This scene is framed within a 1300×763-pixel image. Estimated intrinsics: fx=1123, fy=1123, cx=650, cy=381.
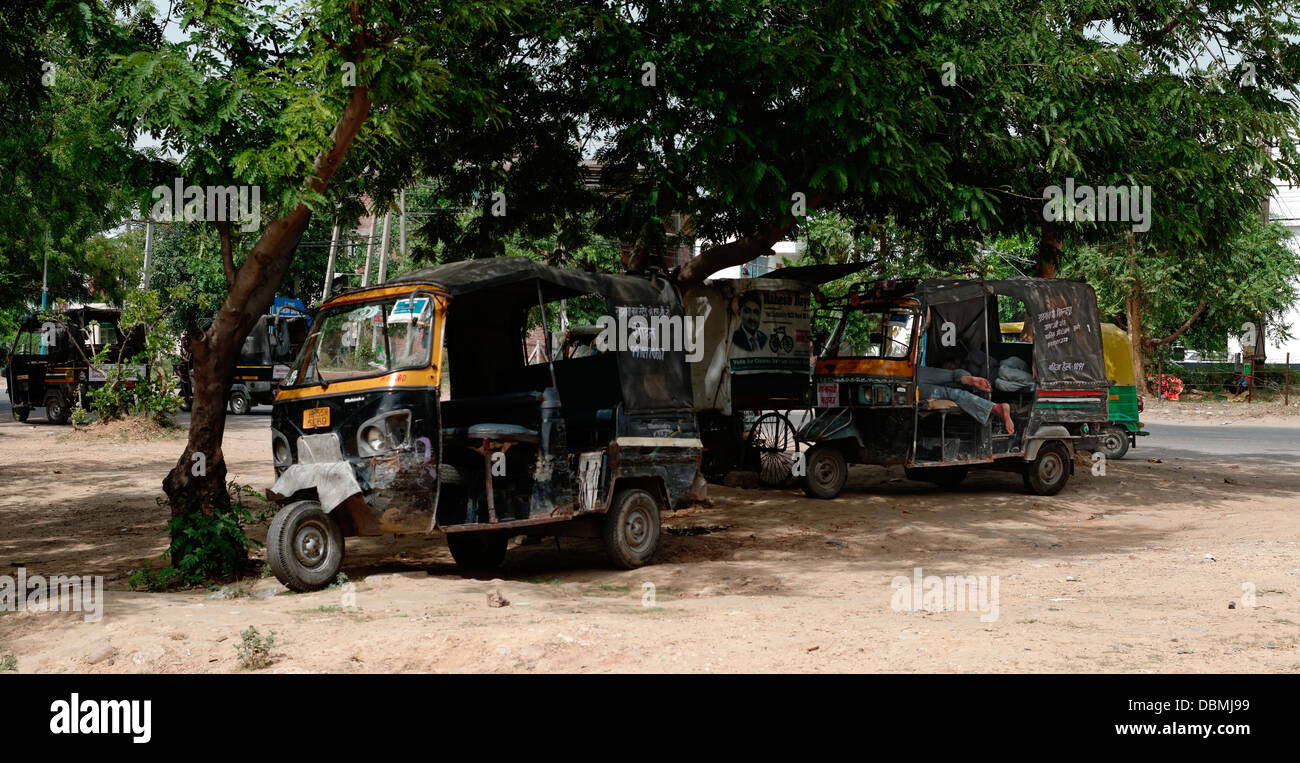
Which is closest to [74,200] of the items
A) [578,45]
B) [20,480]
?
[20,480]

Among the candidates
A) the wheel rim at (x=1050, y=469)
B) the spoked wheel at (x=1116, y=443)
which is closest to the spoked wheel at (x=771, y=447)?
the wheel rim at (x=1050, y=469)

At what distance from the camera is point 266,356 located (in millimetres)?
28734

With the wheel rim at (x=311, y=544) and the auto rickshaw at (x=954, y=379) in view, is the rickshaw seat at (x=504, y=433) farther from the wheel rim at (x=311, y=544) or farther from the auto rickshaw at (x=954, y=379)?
the auto rickshaw at (x=954, y=379)

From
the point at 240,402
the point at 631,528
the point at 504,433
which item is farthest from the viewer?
the point at 240,402

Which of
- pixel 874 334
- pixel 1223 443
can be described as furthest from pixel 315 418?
pixel 1223 443

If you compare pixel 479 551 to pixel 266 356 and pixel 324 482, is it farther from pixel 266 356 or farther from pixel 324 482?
pixel 266 356

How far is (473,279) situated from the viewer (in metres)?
8.68

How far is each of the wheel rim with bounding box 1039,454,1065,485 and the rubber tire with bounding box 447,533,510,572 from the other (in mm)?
8338

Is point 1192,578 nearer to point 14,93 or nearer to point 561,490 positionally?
point 561,490

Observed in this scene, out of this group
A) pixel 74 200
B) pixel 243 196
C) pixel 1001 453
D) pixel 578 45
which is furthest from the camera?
pixel 74 200

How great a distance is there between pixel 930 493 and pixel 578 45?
24.5 ft

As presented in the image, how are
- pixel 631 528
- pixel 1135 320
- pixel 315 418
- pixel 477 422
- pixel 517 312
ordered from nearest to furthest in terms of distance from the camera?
pixel 315 418 < pixel 631 528 < pixel 477 422 < pixel 517 312 < pixel 1135 320

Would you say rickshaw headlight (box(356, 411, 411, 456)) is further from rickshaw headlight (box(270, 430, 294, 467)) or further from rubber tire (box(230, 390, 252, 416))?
rubber tire (box(230, 390, 252, 416))

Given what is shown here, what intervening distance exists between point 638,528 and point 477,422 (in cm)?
169
